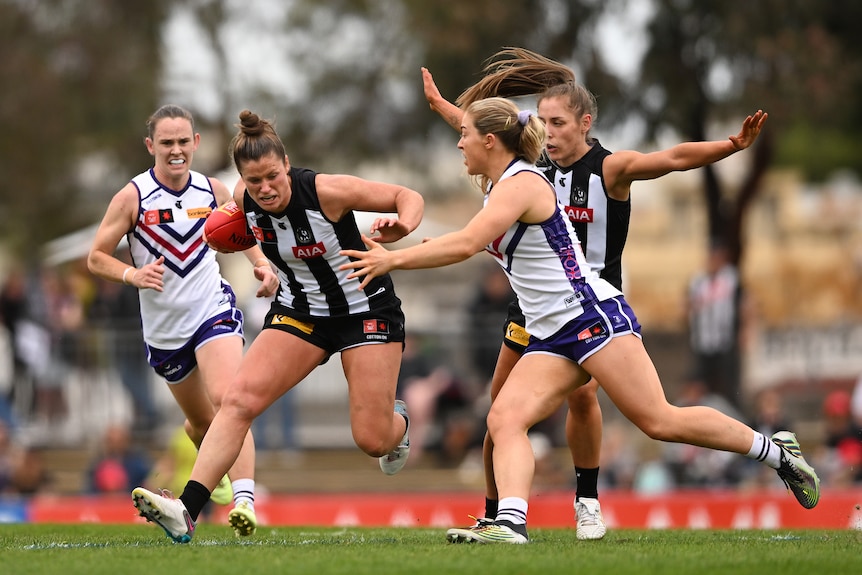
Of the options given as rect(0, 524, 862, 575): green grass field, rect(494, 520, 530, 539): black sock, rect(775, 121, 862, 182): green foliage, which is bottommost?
rect(0, 524, 862, 575): green grass field

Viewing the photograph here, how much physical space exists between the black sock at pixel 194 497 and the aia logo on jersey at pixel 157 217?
1806 mm

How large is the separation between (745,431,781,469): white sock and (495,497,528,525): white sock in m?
1.21

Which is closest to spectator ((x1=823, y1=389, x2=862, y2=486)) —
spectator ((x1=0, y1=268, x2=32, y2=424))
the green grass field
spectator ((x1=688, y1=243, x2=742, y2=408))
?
spectator ((x1=688, y1=243, x2=742, y2=408))

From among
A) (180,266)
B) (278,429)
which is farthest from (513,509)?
(278,429)

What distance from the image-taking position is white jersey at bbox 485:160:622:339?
21.2 feet

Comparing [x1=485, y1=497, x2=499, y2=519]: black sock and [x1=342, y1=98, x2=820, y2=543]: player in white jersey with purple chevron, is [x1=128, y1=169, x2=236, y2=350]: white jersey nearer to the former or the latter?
[x1=485, y1=497, x2=499, y2=519]: black sock

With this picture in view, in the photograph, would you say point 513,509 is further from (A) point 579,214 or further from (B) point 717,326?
(B) point 717,326

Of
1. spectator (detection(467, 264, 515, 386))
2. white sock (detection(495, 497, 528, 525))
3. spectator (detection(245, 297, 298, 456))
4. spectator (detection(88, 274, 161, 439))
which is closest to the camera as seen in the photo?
white sock (detection(495, 497, 528, 525))

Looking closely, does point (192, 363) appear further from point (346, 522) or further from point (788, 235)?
point (788, 235)

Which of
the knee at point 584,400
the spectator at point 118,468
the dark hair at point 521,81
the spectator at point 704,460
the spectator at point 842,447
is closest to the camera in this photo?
the knee at point 584,400

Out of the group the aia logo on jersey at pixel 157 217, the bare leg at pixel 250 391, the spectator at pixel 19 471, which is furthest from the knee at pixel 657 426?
the spectator at pixel 19 471

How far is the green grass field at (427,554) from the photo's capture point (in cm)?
564

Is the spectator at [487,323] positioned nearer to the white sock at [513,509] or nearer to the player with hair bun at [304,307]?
the player with hair bun at [304,307]

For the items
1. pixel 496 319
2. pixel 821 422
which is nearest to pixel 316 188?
pixel 496 319
